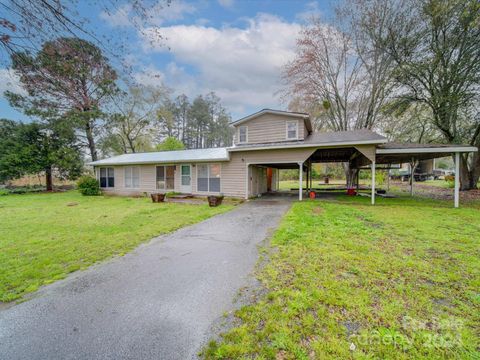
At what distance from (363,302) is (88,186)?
1784cm

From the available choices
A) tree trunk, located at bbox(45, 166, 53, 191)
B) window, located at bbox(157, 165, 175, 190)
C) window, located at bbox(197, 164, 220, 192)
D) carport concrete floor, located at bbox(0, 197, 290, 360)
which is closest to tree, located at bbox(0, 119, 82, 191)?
tree trunk, located at bbox(45, 166, 53, 191)

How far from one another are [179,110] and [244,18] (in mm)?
28003

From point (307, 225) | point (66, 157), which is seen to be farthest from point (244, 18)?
point (66, 157)

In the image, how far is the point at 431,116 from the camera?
15781 mm

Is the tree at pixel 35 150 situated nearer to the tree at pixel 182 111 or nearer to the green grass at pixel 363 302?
the tree at pixel 182 111

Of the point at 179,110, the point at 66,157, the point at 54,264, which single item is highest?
the point at 179,110

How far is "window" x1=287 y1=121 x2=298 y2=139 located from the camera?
1162 cm

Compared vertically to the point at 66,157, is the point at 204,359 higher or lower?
lower

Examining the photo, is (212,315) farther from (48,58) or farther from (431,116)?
(431,116)

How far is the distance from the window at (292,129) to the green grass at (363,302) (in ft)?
25.5

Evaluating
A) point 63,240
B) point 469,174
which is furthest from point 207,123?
point 63,240

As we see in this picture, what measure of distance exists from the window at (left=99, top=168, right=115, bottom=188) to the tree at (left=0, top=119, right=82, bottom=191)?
503cm

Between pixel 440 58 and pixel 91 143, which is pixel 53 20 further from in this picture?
pixel 91 143

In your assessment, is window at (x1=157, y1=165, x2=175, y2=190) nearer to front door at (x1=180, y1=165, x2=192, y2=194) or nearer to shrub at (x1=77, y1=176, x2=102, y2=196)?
front door at (x1=180, y1=165, x2=192, y2=194)
